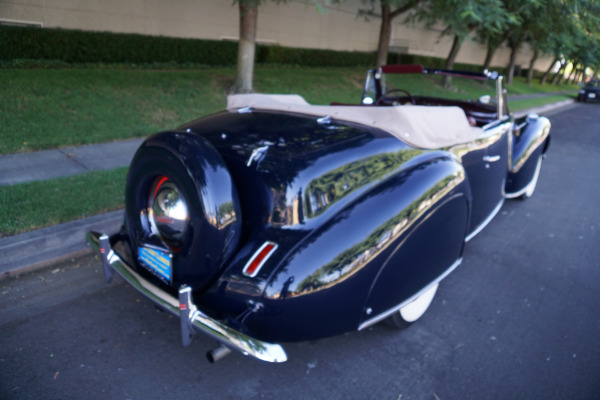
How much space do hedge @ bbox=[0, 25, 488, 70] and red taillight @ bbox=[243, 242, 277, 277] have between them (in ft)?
27.7

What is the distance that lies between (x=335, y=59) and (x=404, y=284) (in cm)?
1649

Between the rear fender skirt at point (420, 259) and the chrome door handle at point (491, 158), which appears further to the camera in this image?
the chrome door handle at point (491, 158)

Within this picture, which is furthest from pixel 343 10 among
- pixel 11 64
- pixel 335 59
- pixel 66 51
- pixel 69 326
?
pixel 69 326

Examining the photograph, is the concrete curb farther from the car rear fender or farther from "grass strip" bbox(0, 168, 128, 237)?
the car rear fender

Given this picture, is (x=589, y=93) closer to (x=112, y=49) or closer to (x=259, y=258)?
(x=112, y=49)

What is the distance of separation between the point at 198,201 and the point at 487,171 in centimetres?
259

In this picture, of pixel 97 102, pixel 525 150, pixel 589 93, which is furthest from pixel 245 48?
pixel 589 93

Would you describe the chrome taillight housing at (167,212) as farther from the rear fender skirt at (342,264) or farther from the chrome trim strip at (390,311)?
the chrome trim strip at (390,311)

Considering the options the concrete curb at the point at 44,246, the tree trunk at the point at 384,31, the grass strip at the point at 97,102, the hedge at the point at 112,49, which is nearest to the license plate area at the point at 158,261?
the concrete curb at the point at 44,246

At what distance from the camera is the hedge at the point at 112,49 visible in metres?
8.62

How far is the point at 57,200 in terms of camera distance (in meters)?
4.14

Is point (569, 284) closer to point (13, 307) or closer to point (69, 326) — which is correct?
point (69, 326)

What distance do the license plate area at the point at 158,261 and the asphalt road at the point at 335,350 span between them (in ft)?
1.57

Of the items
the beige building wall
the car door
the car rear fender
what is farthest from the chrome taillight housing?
the beige building wall
